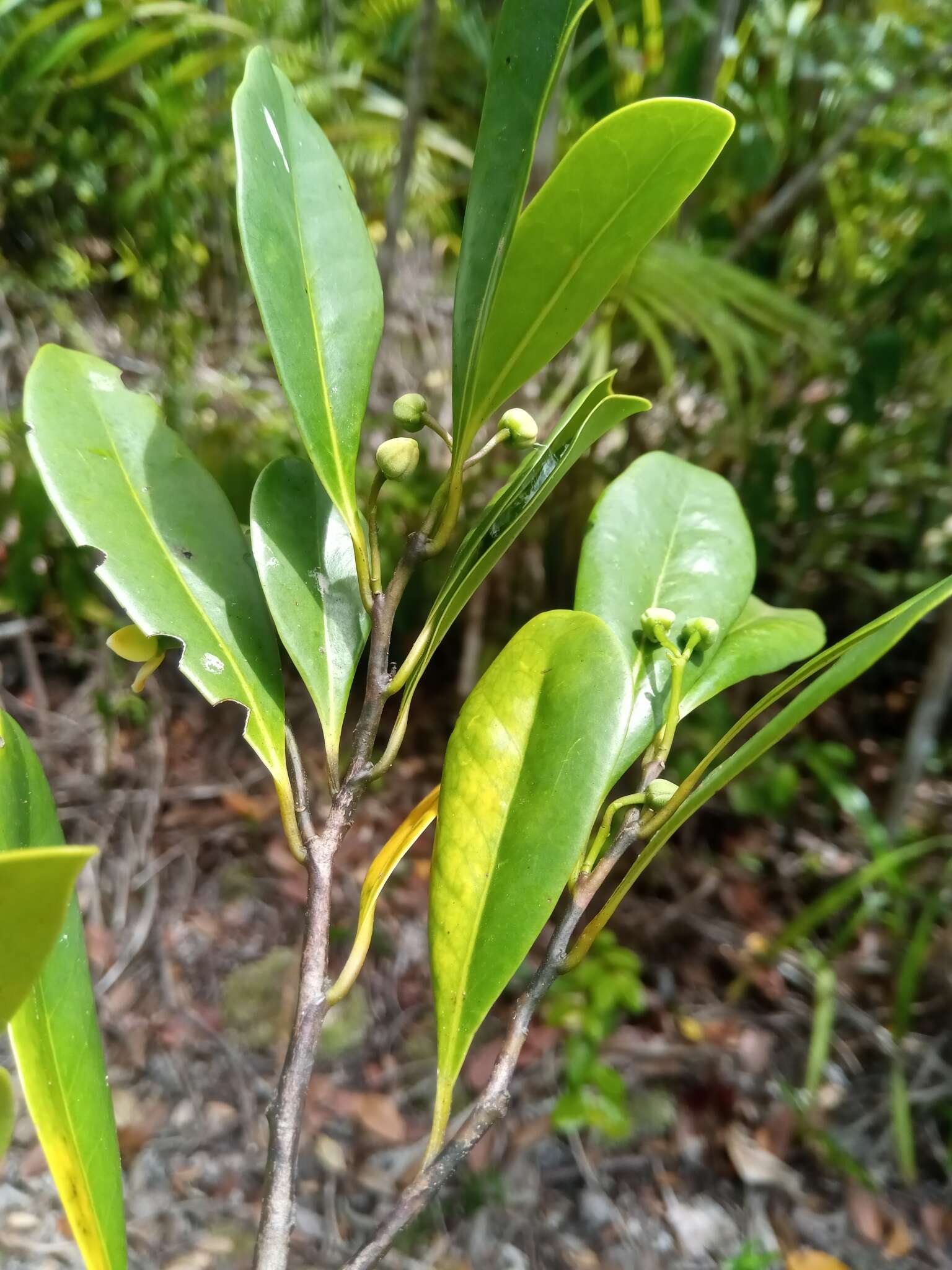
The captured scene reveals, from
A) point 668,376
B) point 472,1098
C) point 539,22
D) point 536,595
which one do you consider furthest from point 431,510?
point 536,595

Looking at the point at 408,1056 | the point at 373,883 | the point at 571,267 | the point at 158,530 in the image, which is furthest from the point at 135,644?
the point at 408,1056

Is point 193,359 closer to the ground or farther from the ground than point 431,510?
farther from the ground

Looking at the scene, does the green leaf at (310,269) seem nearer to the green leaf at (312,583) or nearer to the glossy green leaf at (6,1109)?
the green leaf at (312,583)

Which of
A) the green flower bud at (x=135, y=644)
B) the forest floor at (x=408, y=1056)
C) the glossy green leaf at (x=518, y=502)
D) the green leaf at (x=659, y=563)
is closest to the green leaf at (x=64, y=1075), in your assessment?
the green flower bud at (x=135, y=644)

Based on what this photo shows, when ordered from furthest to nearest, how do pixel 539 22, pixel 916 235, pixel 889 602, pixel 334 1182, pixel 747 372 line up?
pixel 889 602, pixel 747 372, pixel 916 235, pixel 334 1182, pixel 539 22

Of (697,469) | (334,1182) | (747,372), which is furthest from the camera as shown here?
(747,372)

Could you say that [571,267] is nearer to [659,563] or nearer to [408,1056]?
[659,563]

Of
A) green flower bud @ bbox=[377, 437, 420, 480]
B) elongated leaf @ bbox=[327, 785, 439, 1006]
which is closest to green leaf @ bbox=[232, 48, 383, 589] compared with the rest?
green flower bud @ bbox=[377, 437, 420, 480]

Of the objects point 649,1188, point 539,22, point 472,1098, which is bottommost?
point 649,1188

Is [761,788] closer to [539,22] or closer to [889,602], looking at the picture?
[889,602]
